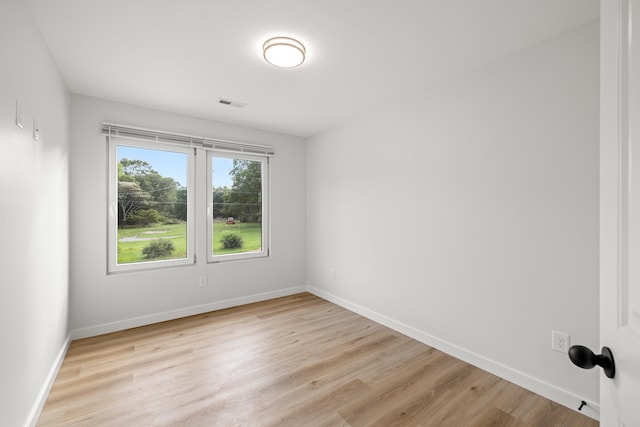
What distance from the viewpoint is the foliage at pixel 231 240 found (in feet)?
12.4

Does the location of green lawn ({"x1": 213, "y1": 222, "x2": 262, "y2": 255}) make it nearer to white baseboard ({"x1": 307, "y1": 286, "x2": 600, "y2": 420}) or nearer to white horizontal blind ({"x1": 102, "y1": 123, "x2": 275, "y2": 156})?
white horizontal blind ({"x1": 102, "y1": 123, "x2": 275, "y2": 156})

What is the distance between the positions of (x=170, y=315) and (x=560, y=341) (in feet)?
11.9

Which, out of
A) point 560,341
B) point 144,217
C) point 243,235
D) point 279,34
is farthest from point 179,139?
point 560,341

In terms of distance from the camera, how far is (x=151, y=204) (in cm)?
329

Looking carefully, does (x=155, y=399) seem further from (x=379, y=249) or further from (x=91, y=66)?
(x=91, y=66)

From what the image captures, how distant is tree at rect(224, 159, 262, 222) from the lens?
3.86 metres

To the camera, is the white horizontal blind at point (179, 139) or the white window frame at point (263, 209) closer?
the white horizontal blind at point (179, 139)

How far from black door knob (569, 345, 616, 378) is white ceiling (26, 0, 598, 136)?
1.81 metres

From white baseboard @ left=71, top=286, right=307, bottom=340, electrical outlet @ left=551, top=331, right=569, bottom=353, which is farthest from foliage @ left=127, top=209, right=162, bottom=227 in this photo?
electrical outlet @ left=551, top=331, right=569, bottom=353

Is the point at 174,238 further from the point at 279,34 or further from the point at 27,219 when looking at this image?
the point at 279,34

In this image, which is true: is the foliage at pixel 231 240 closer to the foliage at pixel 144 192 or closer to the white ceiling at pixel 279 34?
the foliage at pixel 144 192

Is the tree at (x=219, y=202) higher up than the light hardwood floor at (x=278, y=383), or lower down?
higher up

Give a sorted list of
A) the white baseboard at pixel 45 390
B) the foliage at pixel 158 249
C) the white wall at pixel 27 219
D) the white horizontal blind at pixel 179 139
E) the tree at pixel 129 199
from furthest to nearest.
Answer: the foliage at pixel 158 249 → the tree at pixel 129 199 → the white horizontal blind at pixel 179 139 → the white baseboard at pixel 45 390 → the white wall at pixel 27 219

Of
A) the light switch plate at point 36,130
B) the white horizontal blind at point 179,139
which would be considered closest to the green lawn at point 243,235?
the white horizontal blind at point 179,139
